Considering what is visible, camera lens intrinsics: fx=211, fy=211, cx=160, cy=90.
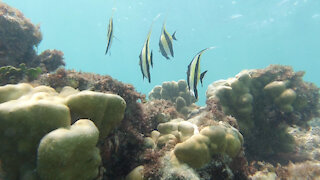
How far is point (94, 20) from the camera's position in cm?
6631

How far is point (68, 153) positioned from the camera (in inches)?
73.2

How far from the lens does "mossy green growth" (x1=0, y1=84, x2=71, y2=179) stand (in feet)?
6.57

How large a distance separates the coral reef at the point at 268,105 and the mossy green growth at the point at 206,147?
254 cm

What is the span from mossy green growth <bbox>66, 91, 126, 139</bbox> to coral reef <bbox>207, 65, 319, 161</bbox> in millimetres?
3417

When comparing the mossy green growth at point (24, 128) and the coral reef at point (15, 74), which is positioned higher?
the coral reef at point (15, 74)

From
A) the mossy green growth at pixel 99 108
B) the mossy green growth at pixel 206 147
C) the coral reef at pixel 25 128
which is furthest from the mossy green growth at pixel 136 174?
the coral reef at pixel 25 128

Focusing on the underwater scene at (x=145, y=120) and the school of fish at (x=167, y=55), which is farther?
the school of fish at (x=167, y=55)

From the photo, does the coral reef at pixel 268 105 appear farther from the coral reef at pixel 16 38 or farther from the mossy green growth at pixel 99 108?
the coral reef at pixel 16 38

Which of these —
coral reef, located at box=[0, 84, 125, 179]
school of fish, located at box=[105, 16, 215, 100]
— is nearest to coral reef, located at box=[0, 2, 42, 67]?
school of fish, located at box=[105, 16, 215, 100]

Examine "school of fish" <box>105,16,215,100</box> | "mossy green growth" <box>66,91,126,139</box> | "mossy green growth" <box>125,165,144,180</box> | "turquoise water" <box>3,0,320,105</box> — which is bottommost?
"mossy green growth" <box>125,165,144,180</box>

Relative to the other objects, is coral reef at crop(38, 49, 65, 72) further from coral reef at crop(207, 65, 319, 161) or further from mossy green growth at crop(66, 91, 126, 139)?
mossy green growth at crop(66, 91, 126, 139)

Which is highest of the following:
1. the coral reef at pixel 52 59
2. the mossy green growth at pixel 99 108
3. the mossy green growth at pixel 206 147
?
the coral reef at pixel 52 59

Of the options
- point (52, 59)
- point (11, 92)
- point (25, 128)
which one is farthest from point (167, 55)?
point (52, 59)

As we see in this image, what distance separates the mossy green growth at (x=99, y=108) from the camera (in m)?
2.36
